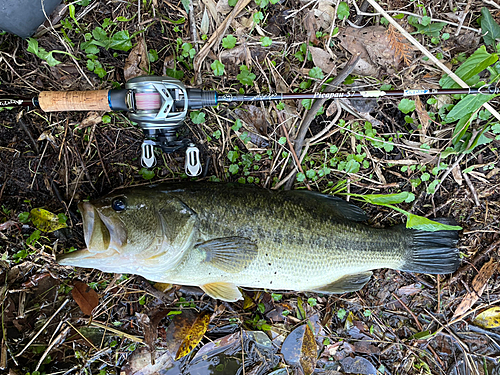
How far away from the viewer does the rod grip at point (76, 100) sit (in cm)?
246

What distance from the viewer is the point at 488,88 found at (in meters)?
2.69

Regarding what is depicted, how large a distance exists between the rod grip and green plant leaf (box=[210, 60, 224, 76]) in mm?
904

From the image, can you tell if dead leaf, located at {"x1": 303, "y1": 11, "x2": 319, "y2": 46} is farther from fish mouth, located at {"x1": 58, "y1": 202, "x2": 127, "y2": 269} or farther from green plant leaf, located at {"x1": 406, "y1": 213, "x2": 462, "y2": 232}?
fish mouth, located at {"x1": 58, "y1": 202, "x2": 127, "y2": 269}

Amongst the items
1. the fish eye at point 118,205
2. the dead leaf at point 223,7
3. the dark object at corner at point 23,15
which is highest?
the dark object at corner at point 23,15

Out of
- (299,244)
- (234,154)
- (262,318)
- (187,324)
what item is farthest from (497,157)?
(187,324)

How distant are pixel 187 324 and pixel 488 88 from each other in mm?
3366

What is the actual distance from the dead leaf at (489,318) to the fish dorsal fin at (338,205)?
1.62m

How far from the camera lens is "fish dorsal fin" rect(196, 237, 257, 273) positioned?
2465mm

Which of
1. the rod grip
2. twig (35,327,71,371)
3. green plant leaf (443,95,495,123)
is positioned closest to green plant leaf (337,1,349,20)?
green plant leaf (443,95,495,123)

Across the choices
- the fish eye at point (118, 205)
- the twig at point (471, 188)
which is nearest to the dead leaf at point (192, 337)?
the fish eye at point (118, 205)

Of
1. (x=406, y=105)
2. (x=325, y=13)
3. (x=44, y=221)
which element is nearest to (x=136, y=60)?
(x=44, y=221)

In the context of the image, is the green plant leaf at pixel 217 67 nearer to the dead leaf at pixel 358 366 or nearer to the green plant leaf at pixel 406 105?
the green plant leaf at pixel 406 105

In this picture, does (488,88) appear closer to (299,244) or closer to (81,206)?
(299,244)

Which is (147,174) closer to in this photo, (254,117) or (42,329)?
(254,117)
